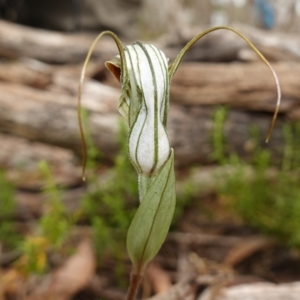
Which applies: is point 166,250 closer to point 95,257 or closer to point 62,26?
point 95,257

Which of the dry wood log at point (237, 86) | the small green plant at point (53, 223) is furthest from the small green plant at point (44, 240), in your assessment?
the dry wood log at point (237, 86)

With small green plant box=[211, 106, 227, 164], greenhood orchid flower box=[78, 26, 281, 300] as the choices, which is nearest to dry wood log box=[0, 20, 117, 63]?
small green plant box=[211, 106, 227, 164]

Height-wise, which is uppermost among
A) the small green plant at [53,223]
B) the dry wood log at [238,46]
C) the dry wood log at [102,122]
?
the dry wood log at [238,46]

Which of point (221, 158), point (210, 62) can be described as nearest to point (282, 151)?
point (221, 158)

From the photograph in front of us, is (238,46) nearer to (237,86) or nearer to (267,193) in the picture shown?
(237,86)

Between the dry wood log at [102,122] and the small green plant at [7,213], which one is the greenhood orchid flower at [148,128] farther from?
the dry wood log at [102,122]

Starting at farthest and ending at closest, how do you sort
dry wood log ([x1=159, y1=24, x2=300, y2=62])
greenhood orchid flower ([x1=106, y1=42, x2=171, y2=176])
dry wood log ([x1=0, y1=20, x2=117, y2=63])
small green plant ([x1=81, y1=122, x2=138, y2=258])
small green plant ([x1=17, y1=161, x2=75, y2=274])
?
dry wood log ([x1=0, y1=20, x2=117, y2=63]), dry wood log ([x1=159, y1=24, x2=300, y2=62]), small green plant ([x1=81, y1=122, x2=138, y2=258]), small green plant ([x1=17, y1=161, x2=75, y2=274]), greenhood orchid flower ([x1=106, y1=42, x2=171, y2=176])

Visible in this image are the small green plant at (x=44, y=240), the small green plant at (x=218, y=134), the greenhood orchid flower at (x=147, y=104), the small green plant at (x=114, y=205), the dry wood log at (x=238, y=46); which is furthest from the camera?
the dry wood log at (x=238, y=46)

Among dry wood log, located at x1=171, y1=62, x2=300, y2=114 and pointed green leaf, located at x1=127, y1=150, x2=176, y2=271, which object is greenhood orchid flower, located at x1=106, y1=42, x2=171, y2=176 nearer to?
pointed green leaf, located at x1=127, y1=150, x2=176, y2=271

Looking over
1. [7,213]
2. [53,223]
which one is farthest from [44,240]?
[7,213]
